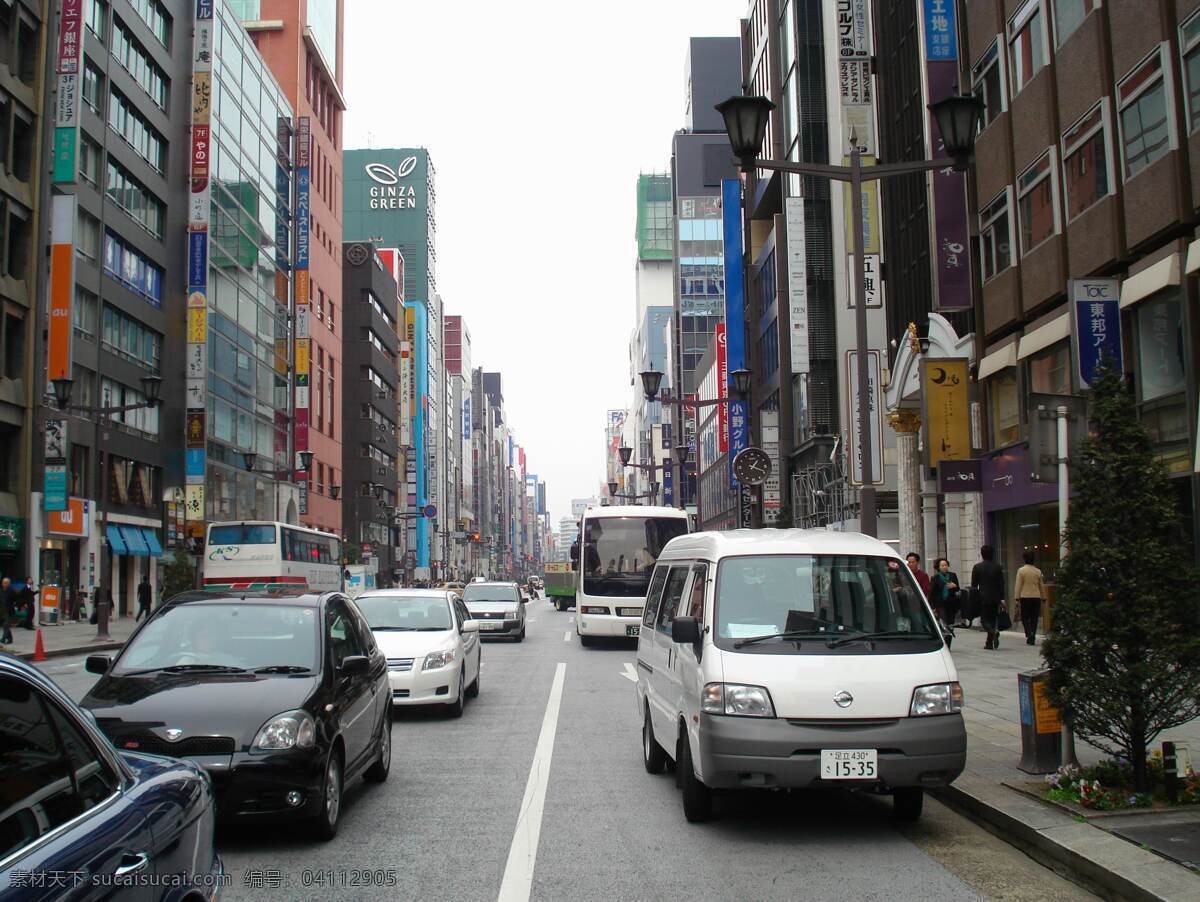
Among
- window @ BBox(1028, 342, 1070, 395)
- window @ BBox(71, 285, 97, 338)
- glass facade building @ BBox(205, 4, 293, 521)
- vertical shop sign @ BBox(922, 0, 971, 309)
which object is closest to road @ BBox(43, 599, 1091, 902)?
window @ BBox(1028, 342, 1070, 395)

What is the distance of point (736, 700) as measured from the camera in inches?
285

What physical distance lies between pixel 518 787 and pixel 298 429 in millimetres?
66990

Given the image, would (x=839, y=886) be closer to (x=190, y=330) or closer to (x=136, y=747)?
(x=136, y=747)

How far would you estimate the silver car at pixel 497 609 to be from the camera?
1172 inches

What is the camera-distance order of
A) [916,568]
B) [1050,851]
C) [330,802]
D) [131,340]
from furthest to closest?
[131,340], [916,568], [330,802], [1050,851]

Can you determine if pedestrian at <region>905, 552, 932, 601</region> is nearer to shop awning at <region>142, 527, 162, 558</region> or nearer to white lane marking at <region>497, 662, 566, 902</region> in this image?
white lane marking at <region>497, 662, 566, 902</region>

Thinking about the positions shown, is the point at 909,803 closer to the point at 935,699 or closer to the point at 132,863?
the point at 935,699

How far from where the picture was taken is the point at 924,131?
105 ft

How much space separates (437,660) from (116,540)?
3761 cm

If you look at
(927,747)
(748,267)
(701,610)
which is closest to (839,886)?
(927,747)

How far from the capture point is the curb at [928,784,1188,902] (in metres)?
5.71

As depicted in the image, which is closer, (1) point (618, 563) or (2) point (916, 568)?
(2) point (916, 568)

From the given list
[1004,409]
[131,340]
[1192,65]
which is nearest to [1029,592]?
[1004,409]

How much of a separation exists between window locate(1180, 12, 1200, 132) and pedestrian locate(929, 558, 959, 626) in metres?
9.04
